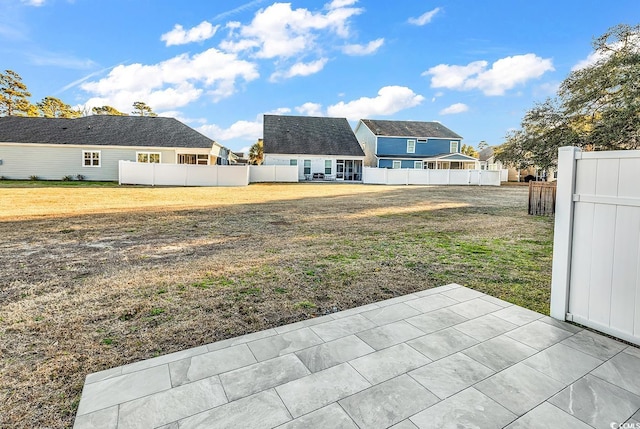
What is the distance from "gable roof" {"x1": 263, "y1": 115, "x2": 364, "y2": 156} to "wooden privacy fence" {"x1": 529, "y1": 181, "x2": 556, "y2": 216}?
70.1ft

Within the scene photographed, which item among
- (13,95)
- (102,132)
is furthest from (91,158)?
(13,95)

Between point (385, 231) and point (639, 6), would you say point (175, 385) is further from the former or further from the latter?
point (639, 6)

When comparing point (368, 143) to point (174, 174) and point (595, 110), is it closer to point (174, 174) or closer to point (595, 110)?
point (174, 174)

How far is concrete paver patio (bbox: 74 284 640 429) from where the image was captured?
159 centimetres

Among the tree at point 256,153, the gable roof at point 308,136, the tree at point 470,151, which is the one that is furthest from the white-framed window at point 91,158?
the tree at point 470,151

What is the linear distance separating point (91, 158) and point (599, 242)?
27.2 meters

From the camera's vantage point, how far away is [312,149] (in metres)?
30.0

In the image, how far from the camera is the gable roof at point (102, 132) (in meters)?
22.4

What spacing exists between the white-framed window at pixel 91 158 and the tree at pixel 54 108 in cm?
2163

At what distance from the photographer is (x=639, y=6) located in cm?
1097

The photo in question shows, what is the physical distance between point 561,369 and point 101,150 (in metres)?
26.9

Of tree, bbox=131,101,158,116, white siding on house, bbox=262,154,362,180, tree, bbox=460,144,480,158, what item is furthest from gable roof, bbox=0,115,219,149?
tree, bbox=460,144,480,158

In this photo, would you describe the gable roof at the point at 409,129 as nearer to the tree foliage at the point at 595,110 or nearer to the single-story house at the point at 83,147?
the single-story house at the point at 83,147

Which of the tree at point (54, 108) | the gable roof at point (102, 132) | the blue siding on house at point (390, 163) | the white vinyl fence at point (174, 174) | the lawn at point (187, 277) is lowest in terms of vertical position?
the lawn at point (187, 277)
